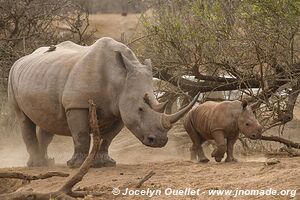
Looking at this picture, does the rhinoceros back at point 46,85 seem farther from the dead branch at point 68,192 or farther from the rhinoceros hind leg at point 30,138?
the dead branch at point 68,192

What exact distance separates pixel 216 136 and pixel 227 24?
3250mm

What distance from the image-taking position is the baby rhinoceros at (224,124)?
9.09m

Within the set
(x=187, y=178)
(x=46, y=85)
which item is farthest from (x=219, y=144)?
(x=46, y=85)

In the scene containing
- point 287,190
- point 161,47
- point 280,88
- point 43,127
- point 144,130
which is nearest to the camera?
point 287,190

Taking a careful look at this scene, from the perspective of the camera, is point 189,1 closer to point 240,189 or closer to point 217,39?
point 217,39

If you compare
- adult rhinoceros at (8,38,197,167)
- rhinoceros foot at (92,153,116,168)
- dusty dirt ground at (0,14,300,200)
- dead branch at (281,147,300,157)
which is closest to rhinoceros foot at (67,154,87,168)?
adult rhinoceros at (8,38,197,167)

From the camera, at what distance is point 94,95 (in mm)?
9016

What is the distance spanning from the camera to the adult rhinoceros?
28.1ft

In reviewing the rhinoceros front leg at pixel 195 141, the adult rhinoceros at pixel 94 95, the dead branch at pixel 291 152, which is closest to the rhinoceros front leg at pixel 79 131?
the adult rhinoceros at pixel 94 95

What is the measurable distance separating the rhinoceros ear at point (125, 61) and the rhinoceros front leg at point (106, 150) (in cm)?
89

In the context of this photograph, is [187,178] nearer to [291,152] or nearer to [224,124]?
[224,124]

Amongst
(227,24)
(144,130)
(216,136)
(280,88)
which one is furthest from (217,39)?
(144,130)

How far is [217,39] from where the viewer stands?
1193 centimetres

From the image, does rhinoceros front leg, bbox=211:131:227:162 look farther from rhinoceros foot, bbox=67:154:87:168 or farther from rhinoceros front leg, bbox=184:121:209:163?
rhinoceros foot, bbox=67:154:87:168
